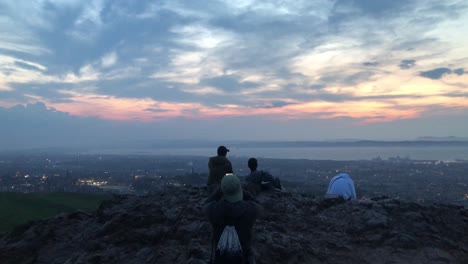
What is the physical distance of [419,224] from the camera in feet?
31.1

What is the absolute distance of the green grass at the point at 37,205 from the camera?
69.0 feet

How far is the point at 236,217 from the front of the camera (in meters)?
5.25

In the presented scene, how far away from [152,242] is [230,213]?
13.0 feet

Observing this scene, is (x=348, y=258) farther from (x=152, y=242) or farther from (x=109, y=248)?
(x=109, y=248)

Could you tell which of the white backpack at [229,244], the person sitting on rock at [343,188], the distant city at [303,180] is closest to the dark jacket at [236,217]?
the white backpack at [229,244]

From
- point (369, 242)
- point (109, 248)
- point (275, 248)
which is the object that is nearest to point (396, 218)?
point (369, 242)

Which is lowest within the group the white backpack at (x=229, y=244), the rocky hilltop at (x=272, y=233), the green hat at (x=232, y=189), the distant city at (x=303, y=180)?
the distant city at (x=303, y=180)

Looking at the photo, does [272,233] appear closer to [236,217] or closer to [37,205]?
[236,217]

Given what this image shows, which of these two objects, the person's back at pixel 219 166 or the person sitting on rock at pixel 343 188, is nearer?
the person's back at pixel 219 166

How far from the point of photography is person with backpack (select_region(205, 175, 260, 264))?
5.21m

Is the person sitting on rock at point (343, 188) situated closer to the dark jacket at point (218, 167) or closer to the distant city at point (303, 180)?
the distant city at point (303, 180)

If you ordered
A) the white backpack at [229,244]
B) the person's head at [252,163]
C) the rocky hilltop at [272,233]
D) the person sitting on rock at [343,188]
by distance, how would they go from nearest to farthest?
the white backpack at [229,244] < the rocky hilltop at [272,233] < the person's head at [252,163] < the person sitting on rock at [343,188]

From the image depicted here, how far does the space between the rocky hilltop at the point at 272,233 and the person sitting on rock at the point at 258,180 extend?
1.05 feet

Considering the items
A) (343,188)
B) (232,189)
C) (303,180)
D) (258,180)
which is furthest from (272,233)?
(303,180)
